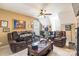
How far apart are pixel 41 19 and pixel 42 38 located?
1.17ft

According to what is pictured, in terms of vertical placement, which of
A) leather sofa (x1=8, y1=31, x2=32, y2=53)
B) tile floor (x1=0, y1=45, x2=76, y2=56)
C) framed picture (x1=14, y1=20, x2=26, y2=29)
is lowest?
tile floor (x1=0, y1=45, x2=76, y2=56)

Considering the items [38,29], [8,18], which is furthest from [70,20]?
[8,18]

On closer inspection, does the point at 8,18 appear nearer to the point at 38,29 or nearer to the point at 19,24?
the point at 19,24

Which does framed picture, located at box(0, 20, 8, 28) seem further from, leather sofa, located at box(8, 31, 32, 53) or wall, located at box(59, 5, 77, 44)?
wall, located at box(59, 5, 77, 44)

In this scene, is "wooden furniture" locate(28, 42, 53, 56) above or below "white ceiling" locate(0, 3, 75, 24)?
below

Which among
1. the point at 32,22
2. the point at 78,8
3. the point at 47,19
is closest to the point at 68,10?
the point at 78,8

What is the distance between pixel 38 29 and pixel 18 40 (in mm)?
429

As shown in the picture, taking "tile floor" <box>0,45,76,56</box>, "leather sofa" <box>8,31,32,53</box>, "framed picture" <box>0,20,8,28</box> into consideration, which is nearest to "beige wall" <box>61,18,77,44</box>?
"tile floor" <box>0,45,76,56</box>

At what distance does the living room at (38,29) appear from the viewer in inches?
78.5

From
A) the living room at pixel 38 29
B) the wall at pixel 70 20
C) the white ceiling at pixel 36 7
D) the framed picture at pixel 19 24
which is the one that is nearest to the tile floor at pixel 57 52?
the living room at pixel 38 29

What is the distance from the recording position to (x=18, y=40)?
80.9 inches

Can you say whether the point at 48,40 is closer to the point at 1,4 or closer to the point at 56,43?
the point at 56,43

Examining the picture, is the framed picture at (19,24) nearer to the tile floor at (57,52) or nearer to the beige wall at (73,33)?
the tile floor at (57,52)

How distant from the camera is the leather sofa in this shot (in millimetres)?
2004
